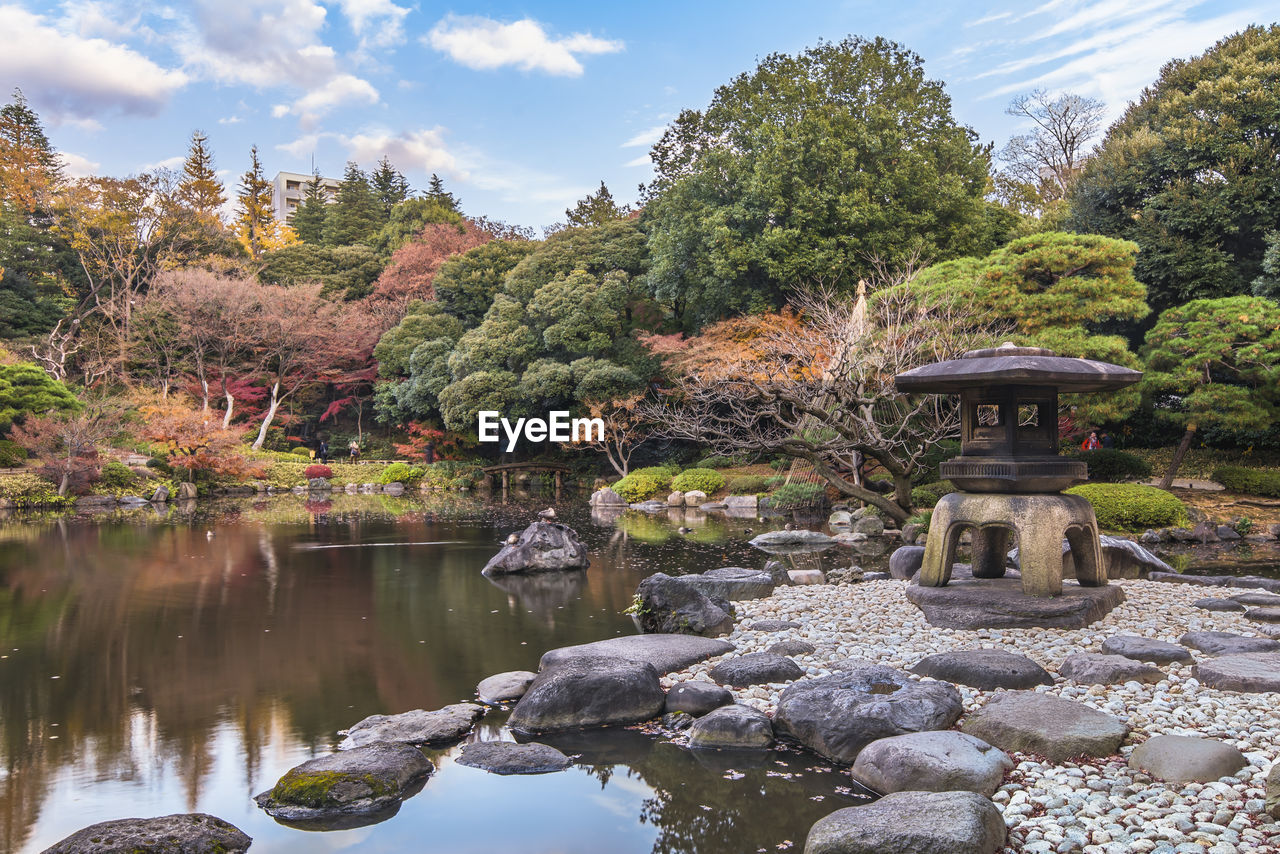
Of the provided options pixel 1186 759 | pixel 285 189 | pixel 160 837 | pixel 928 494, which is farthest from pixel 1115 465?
pixel 285 189

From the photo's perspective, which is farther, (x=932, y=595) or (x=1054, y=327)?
(x=1054, y=327)

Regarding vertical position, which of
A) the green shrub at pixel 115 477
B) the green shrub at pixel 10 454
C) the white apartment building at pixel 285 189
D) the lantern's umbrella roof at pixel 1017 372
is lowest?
the green shrub at pixel 115 477

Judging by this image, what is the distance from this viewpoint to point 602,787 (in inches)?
169

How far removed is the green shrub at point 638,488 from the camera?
2105 cm

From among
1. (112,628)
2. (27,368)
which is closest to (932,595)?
(112,628)

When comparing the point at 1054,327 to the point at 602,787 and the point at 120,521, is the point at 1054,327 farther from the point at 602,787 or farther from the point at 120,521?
the point at 120,521

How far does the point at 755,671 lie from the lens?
5645mm

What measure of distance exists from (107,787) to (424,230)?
32321 mm

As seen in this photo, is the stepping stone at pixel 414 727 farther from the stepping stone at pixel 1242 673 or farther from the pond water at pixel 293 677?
the stepping stone at pixel 1242 673

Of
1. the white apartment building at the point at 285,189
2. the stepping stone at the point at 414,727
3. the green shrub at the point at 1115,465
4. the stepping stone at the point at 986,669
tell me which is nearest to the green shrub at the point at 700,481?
the green shrub at the point at 1115,465

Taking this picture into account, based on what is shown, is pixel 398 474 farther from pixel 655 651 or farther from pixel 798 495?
pixel 655 651

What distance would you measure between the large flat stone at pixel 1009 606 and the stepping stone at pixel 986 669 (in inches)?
44.8

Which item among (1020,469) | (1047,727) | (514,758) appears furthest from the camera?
(1020,469)

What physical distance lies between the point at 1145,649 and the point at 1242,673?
71cm
